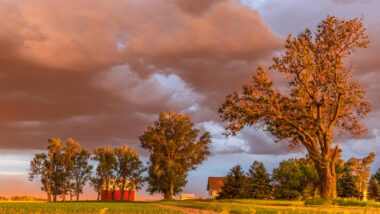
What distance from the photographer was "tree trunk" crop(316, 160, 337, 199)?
35.6 m

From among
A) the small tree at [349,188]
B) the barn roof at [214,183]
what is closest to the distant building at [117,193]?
the barn roof at [214,183]

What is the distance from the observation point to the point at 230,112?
38.4 m

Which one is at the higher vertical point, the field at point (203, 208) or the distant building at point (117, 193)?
the field at point (203, 208)

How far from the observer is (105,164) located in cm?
8000

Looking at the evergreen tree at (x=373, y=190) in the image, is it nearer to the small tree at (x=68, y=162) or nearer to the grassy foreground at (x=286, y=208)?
the grassy foreground at (x=286, y=208)

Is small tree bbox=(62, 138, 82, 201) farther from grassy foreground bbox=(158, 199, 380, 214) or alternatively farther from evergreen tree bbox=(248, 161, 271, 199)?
grassy foreground bbox=(158, 199, 380, 214)

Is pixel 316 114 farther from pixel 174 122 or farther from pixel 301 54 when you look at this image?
pixel 174 122

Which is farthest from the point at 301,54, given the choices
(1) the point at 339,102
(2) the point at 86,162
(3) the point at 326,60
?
(2) the point at 86,162

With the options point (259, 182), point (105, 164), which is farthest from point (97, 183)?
point (259, 182)

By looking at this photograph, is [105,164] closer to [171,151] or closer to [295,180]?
[171,151]

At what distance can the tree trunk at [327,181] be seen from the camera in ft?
117

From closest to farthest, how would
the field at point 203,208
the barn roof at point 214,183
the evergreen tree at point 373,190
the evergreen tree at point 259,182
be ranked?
the field at point 203,208, the evergreen tree at point 259,182, the evergreen tree at point 373,190, the barn roof at point 214,183

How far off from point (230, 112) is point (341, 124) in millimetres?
13122

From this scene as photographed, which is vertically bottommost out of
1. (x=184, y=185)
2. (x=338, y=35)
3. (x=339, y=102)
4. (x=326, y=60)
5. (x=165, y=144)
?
(x=184, y=185)
